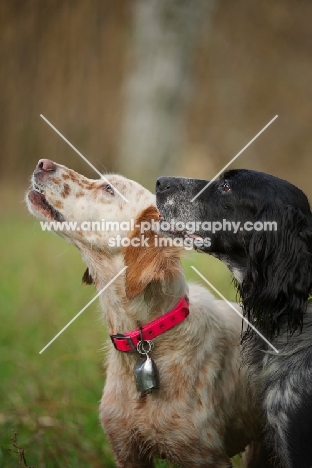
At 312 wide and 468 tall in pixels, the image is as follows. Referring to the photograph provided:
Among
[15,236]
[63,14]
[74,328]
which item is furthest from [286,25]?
[74,328]

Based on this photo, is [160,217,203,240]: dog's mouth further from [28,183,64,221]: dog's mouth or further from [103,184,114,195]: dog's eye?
[28,183,64,221]: dog's mouth

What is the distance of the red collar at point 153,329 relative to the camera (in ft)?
11.2

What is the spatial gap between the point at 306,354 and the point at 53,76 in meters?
9.39

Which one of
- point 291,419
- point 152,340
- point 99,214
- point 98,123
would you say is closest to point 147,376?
point 152,340

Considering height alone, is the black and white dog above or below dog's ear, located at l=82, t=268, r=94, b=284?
above

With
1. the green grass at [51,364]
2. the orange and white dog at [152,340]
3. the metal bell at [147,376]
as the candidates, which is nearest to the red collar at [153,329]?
the orange and white dog at [152,340]

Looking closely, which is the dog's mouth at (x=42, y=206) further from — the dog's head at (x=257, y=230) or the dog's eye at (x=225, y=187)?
the dog's eye at (x=225, y=187)

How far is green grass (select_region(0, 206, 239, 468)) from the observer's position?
3.76 m

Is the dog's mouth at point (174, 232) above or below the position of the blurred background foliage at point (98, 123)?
above

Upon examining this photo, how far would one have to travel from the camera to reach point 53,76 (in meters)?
11.7

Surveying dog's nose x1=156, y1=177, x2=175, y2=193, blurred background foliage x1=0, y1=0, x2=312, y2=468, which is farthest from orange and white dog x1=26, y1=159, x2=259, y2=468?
blurred background foliage x1=0, y1=0, x2=312, y2=468

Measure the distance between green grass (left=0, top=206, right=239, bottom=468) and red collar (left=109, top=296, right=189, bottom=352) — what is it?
0.29 m

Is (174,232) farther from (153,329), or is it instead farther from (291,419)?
(291,419)

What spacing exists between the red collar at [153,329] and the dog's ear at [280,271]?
325 millimetres
